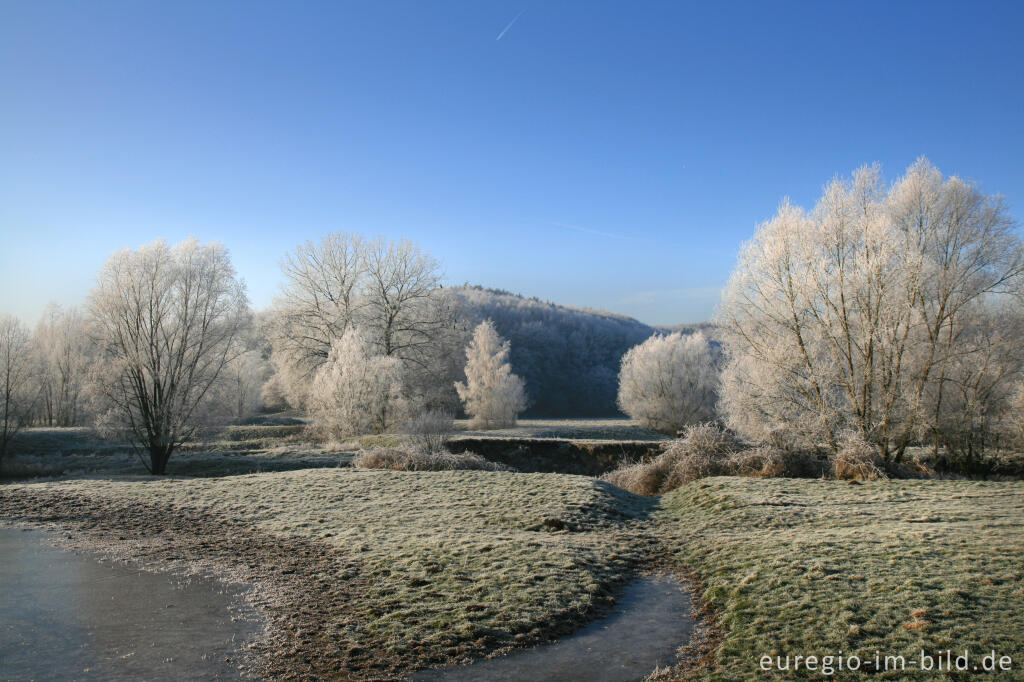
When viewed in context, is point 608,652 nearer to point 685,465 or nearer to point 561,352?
point 685,465

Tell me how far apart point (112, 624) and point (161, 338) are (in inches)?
891

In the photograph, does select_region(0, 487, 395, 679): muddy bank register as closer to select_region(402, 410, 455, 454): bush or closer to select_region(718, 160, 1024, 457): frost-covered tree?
select_region(402, 410, 455, 454): bush

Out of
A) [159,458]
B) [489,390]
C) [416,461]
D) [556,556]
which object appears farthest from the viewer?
[489,390]

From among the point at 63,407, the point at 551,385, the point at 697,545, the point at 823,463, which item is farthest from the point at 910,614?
the point at 551,385

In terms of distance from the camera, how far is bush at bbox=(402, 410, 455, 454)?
24281 mm

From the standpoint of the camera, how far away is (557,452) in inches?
1097

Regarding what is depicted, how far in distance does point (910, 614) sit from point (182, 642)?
8.77m

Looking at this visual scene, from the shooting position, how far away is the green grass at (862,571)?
648 centimetres

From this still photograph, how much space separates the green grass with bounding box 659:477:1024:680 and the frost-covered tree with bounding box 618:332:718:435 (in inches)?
1281

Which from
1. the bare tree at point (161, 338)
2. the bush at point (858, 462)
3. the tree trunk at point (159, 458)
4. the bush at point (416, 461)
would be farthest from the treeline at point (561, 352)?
the bush at point (858, 462)

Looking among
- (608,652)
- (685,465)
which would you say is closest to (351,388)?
(685,465)

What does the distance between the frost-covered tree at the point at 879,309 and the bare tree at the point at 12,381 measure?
36.3 metres

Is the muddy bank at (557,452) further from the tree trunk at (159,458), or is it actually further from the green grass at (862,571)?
the tree trunk at (159,458)

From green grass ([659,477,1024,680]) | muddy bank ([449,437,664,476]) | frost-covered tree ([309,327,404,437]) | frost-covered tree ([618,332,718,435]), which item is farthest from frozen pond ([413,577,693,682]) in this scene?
frost-covered tree ([618,332,718,435])
